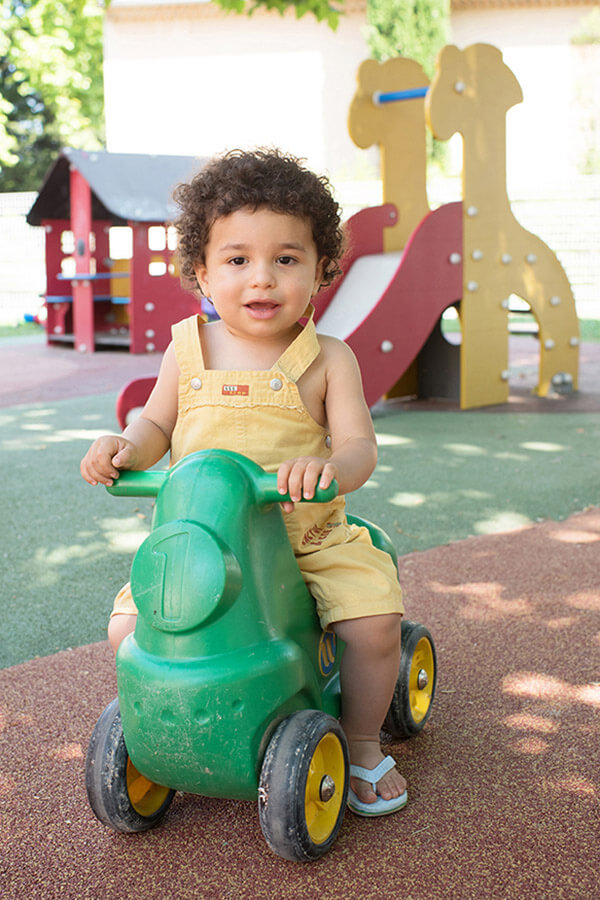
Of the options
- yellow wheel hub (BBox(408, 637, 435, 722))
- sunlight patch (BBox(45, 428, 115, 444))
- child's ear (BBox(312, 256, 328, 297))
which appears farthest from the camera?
sunlight patch (BBox(45, 428, 115, 444))

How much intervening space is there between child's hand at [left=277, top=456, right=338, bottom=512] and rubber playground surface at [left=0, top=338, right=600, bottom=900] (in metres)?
0.68

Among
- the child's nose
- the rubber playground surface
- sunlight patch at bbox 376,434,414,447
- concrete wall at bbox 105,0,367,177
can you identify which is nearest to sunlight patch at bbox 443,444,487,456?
the rubber playground surface

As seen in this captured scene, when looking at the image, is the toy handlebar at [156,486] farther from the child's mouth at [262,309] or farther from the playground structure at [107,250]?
the playground structure at [107,250]

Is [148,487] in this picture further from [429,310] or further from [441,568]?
[429,310]

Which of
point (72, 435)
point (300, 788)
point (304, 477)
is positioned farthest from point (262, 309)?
point (72, 435)

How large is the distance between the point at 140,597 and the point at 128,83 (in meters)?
28.2

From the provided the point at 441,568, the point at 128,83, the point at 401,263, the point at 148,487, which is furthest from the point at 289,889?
the point at 128,83

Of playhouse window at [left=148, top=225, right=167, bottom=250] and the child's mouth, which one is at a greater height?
playhouse window at [left=148, top=225, right=167, bottom=250]

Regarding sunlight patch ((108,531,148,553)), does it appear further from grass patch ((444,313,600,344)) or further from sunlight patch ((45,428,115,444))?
grass patch ((444,313,600,344))

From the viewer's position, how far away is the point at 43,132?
3256 centimetres

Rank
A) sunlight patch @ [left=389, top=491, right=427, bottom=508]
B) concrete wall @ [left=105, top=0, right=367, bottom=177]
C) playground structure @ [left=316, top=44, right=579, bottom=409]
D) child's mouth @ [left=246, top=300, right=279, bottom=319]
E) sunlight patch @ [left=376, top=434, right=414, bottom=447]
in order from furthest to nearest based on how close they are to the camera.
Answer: concrete wall @ [left=105, top=0, right=367, bottom=177] → playground structure @ [left=316, top=44, right=579, bottom=409] → sunlight patch @ [left=376, top=434, right=414, bottom=447] → sunlight patch @ [left=389, top=491, right=427, bottom=508] → child's mouth @ [left=246, top=300, right=279, bottom=319]

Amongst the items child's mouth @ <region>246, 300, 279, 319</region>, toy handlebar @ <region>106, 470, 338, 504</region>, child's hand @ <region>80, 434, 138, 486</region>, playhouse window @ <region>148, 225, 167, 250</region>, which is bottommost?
toy handlebar @ <region>106, 470, 338, 504</region>

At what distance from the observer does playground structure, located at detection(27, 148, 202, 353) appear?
34.2ft

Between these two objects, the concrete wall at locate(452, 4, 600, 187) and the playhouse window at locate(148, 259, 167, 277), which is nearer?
the playhouse window at locate(148, 259, 167, 277)
